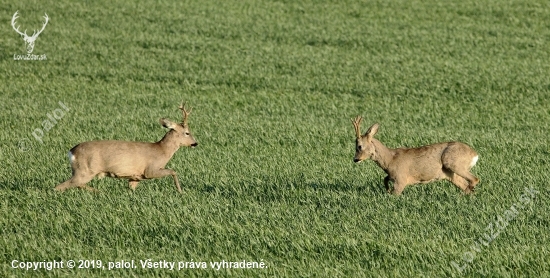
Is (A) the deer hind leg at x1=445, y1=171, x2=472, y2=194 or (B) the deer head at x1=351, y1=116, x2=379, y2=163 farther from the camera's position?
(A) the deer hind leg at x1=445, y1=171, x2=472, y2=194

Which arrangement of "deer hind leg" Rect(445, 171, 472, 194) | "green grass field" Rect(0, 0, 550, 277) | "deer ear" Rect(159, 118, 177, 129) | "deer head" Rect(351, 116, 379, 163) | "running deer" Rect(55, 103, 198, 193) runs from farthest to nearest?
"deer hind leg" Rect(445, 171, 472, 194) < "deer ear" Rect(159, 118, 177, 129) < "deer head" Rect(351, 116, 379, 163) < "running deer" Rect(55, 103, 198, 193) < "green grass field" Rect(0, 0, 550, 277)

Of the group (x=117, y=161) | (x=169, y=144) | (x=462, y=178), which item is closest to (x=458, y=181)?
(x=462, y=178)

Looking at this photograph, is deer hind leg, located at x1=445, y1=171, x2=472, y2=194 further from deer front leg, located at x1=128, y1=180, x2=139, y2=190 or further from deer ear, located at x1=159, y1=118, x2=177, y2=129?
deer front leg, located at x1=128, y1=180, x2=139, y2=190

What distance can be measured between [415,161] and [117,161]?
3.62 meters

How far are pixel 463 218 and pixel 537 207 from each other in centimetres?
115

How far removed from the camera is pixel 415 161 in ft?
35.7

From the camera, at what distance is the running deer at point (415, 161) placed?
35.6 ft

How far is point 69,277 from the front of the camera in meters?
7.57

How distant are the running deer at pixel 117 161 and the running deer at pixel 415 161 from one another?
2333 millimetres

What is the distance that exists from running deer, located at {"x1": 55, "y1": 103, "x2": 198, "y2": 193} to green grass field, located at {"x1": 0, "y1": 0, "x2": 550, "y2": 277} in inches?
8.3

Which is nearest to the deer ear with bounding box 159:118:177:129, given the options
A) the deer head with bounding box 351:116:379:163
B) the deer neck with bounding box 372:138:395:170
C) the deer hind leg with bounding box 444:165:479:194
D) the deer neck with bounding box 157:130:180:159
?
the deer neck with bounding box 157:130:180:159

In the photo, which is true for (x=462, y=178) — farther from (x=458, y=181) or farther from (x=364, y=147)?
(x=364, y=147)

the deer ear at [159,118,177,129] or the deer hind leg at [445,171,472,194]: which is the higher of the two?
the deer ear at [159,118,177,129]

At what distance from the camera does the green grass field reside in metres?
8.43
